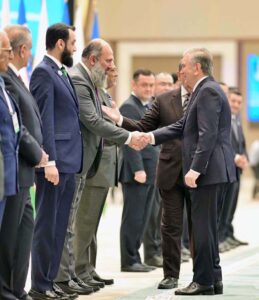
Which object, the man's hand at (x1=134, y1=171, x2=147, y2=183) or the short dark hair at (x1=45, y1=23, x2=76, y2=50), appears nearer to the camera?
the short dark hair at (x1=45, y1=23, x2=76, y2=50)

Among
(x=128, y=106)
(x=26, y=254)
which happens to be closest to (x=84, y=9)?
(x=128, y=106)

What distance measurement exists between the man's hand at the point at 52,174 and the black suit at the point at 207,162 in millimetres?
987

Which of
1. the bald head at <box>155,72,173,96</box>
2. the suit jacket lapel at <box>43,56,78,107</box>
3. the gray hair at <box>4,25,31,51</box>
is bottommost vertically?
the bald head at <box>155,72,173,96</box>

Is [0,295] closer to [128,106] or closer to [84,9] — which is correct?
[128,106]

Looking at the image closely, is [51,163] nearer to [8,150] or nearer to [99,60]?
[8,150]

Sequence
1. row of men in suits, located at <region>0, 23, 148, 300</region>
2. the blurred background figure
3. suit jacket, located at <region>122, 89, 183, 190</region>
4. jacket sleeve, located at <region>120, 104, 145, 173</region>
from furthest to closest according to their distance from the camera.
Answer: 1. the blurred background figure
2. jacket sleeve, located at <region>120, 104, 145, 173</region>
3. suit jacket, located at <region>122, 89, 183, 190</region>
4. row of men in suits, located at <region>0, 23, 148, 300</region>

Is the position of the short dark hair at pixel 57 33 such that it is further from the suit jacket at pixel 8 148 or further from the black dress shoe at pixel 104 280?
the black dress shoe at pixel 104 280

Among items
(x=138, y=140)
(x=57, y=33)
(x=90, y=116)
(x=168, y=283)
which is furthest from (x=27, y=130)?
(x=168, y=283)

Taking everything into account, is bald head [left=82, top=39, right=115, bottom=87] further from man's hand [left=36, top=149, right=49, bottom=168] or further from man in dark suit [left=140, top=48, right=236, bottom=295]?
man's hand [left=36, top=149, right=49, bottom=168]

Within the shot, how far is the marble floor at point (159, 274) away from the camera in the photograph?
6.79 metres

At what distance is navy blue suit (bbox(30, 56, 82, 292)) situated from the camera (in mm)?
6191

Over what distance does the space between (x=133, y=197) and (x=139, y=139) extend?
1.46 m

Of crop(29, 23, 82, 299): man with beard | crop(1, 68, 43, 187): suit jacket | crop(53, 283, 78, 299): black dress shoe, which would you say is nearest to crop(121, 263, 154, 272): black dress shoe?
crop(53, 283, 78, 299): black dress shoe

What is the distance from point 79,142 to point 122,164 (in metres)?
2.07
